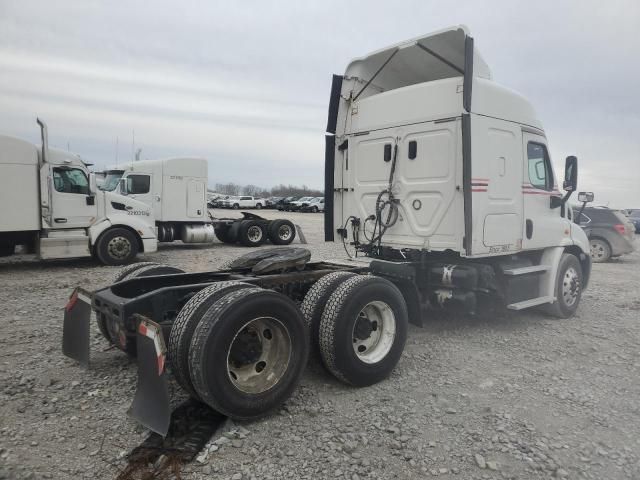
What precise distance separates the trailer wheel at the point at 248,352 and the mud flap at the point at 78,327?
5.04 feet

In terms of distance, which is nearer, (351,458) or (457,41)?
(351,458)

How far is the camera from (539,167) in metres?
6.60

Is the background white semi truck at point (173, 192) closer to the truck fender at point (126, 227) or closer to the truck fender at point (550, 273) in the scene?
the truck fender at point (126, 227)

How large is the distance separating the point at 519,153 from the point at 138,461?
18.0ft

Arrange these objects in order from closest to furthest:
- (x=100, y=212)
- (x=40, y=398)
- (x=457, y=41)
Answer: (x=40, y=398) → (x=457, y=41) → (x=100, y=212)

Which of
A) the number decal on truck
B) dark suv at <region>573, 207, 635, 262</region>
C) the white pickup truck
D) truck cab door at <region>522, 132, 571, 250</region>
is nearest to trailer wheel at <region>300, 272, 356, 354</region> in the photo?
the number decal on truck

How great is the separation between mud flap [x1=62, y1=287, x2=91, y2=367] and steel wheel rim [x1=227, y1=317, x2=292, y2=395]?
5.05 feet

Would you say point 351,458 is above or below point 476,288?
below

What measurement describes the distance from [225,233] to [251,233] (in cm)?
107

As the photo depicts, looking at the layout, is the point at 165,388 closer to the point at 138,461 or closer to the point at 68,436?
the point at 138,461

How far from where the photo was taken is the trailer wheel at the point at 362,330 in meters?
4.05

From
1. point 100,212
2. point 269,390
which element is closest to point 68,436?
point 269,390

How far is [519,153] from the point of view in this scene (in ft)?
20.1

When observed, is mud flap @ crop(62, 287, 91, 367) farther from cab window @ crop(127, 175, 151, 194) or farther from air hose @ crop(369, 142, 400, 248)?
cab window @ crop(127, 175, 151, 194)
